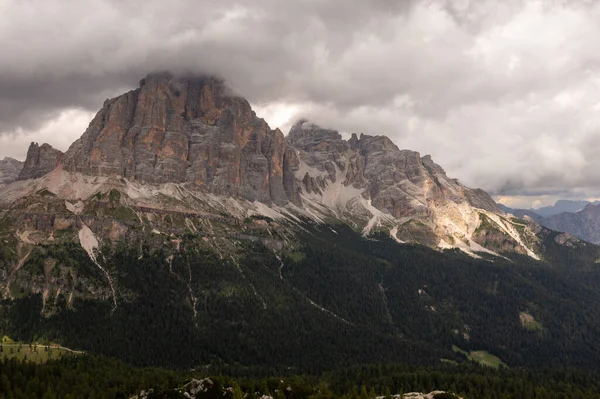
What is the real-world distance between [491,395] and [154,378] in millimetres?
130503

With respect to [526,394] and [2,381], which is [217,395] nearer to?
[2,381]

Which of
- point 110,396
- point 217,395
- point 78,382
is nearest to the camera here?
point 217,395

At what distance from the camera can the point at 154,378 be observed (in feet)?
623

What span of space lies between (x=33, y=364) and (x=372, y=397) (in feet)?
413

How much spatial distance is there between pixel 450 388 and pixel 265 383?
268 feet

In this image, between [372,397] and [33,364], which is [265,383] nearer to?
[372,397]

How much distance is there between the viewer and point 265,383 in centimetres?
16250

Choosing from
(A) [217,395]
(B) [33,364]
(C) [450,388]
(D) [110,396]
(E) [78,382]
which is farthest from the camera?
(C) [450,388]

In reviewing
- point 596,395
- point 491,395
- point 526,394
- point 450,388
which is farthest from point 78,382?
point 596,395

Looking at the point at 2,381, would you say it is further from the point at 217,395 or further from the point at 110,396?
the point at 217,395

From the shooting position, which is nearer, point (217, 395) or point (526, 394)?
point (217, 395)

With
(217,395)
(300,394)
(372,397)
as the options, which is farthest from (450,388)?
(217,395)

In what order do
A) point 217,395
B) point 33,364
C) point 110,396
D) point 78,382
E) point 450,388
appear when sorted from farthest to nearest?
point 450,388 → point 33,364 → point 78,382 → point 110,396 → point 217,395

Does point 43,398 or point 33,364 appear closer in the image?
point 43,398
